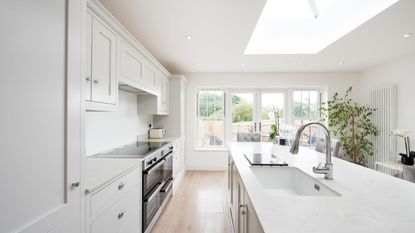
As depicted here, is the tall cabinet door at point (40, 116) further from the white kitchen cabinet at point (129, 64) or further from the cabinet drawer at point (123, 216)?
the white kitchen cabinet at point (129, 64)

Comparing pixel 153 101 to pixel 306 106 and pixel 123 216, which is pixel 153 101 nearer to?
pixel 123 216

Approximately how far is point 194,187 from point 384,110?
417 cm

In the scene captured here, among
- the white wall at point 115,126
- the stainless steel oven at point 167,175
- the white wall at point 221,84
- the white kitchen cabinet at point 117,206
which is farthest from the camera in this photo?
the white wall at point 221,84

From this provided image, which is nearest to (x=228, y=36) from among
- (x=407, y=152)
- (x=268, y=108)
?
(x=268, y=108)

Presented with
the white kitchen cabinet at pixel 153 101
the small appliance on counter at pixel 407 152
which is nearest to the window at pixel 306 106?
the small appliance on counter at pixel 407 152

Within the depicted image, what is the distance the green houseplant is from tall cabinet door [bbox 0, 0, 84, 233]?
192 inches

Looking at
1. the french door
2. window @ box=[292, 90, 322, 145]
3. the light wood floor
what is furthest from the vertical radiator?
the light wood floor

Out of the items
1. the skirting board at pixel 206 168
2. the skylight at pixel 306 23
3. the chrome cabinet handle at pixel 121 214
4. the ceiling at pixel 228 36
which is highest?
the skylight at pixel 306 23

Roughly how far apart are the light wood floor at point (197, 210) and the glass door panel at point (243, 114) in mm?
1558

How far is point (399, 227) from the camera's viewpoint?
655 mm

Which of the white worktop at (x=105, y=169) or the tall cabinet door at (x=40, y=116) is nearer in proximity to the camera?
the tall cabinet door at (x=40, y=116)

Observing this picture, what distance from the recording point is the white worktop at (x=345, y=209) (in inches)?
25.5

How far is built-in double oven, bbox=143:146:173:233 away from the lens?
196 centimetres

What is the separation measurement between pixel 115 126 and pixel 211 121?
271 cm
